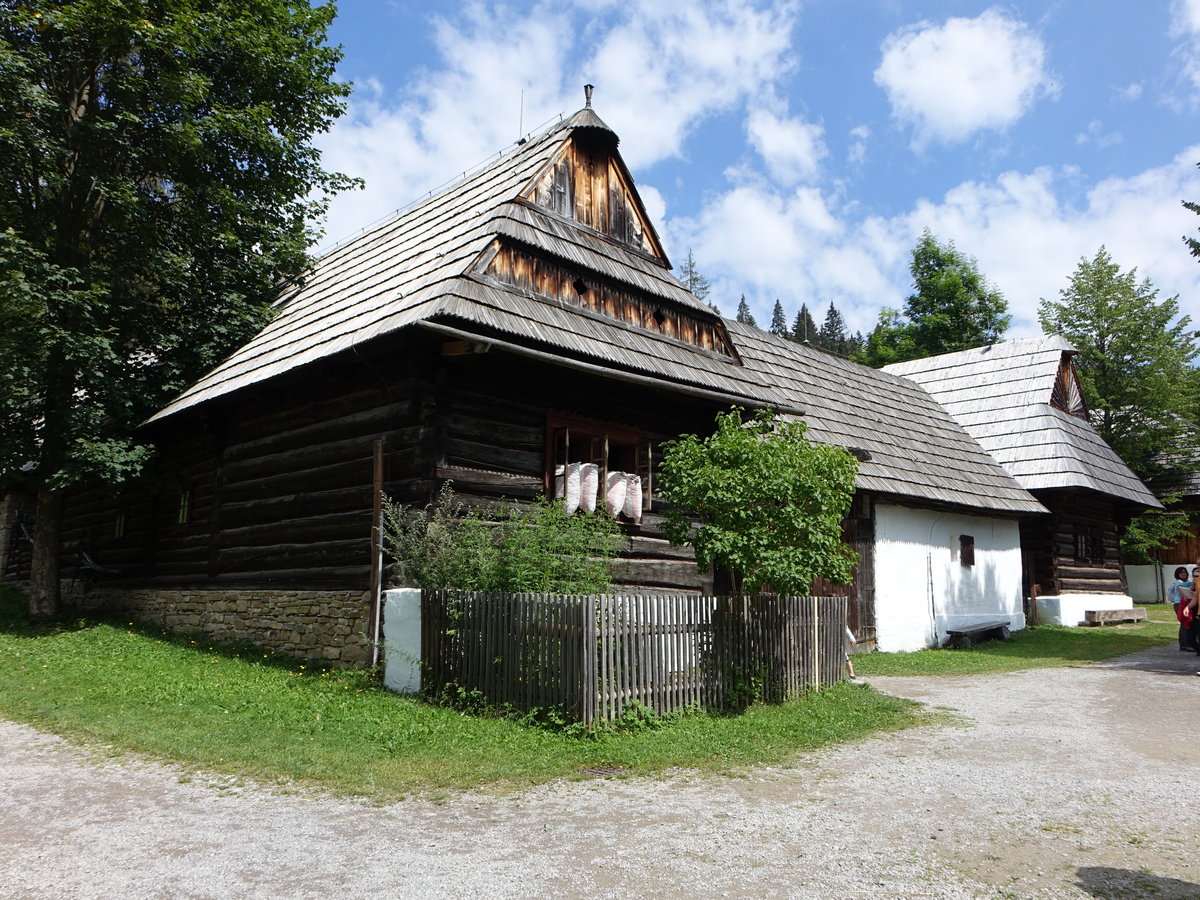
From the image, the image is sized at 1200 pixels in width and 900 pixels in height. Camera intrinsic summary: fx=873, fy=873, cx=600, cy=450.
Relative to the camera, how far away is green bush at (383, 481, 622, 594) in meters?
8.29

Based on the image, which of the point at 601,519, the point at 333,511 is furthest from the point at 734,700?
the point at 333,511

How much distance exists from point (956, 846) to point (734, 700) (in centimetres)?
410

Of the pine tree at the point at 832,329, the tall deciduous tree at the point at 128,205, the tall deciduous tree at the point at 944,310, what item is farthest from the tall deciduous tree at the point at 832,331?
the tall deciduous tree at the point at 128,205

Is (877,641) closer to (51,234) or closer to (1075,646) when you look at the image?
(1075,646)

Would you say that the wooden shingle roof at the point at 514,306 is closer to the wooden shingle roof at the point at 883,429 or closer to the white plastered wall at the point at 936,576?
the wooden shingle roof at the point at 883,429

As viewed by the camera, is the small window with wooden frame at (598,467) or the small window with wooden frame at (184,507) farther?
the small window with wooden frame at (184,507)

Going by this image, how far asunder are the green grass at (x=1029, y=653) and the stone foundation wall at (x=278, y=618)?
732 centimetres

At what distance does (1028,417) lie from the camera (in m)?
23.3

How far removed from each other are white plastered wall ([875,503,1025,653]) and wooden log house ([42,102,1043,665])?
535 millimetres

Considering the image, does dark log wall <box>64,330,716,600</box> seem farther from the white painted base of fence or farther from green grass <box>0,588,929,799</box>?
green grass <box>0,588,929,799</box>

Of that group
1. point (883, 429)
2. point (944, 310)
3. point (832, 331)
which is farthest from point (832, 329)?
point (883, 429)

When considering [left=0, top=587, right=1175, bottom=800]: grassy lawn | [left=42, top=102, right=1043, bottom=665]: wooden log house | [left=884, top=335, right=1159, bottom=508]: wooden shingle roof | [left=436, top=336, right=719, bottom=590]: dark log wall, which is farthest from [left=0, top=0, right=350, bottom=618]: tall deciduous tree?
[left=884, top=335, right=1159, bottom=508]: wooden shingle roof

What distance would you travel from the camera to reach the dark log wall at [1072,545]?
2206cm

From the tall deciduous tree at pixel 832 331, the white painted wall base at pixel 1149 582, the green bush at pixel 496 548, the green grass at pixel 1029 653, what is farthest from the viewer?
the tall deciduous tree at pixel 832 331
